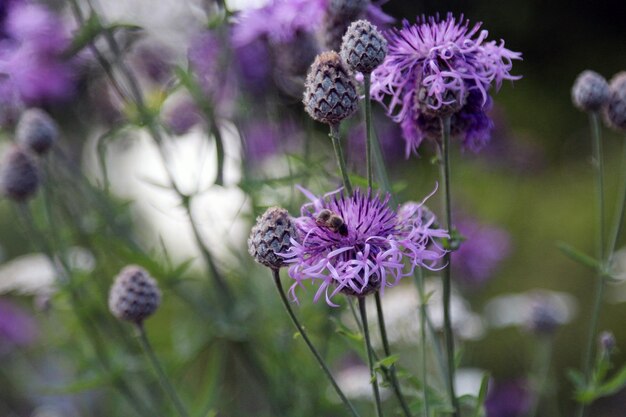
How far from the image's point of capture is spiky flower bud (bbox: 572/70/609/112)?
1328 mm

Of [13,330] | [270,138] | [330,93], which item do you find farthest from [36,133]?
[13,330]

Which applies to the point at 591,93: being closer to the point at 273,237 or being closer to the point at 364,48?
the point at 364,48

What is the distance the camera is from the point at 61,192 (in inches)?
82.0

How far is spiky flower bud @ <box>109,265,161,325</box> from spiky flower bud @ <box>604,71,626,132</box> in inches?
33.6

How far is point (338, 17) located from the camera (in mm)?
1253

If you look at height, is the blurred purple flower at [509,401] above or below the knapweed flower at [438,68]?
below

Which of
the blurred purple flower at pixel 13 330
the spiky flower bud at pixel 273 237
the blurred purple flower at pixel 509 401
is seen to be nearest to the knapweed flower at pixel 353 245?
the spiky flower bud at pixel 273 237

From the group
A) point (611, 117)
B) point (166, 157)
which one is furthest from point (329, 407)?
point (611, 117)

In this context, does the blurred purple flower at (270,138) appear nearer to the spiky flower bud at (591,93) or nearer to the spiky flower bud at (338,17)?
the spiky flower bud at (338,17)

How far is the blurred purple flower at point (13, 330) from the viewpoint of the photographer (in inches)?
104

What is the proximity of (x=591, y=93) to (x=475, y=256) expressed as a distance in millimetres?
850

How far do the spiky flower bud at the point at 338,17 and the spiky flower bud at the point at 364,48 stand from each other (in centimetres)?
30

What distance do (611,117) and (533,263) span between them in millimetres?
2868

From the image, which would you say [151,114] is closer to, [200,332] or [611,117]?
[200,332]
